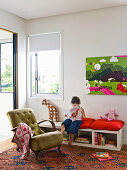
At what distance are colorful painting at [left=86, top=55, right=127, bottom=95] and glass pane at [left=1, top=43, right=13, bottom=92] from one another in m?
2.19

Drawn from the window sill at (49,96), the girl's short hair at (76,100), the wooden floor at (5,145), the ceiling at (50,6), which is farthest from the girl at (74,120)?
the ceiling at (50,6)

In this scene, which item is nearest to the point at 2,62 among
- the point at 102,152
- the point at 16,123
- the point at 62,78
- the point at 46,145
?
the point at 62,78

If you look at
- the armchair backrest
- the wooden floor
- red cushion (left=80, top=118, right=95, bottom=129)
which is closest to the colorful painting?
red cushion (left=80, top=118, right=95, bottom=129)

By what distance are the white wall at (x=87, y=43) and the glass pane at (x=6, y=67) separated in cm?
110

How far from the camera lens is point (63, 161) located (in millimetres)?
3193

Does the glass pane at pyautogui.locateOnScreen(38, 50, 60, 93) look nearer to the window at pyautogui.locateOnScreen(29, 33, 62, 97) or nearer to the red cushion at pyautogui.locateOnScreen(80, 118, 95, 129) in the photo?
the window at pyautogui.locateOnScreen(29, 33, 62, 97)

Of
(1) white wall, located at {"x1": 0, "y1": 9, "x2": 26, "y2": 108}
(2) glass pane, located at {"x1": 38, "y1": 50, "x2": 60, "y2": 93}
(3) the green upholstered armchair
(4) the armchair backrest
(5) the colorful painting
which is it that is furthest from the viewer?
(2) glass pane, located at {"x1": 38, "y1": 50, "x2": 60, "y2": 93}

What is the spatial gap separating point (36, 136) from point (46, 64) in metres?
2.12

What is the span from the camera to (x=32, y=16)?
464 centimetres

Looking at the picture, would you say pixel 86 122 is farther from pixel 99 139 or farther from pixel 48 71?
pixel 48 71

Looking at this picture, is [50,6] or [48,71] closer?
[50,6]

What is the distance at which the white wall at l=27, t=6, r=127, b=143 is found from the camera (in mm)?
4051

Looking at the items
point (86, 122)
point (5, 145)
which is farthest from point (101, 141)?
point (5, 145)

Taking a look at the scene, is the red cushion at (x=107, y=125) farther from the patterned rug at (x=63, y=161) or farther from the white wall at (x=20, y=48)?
the white wall at (x=20, y=48)
